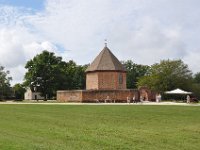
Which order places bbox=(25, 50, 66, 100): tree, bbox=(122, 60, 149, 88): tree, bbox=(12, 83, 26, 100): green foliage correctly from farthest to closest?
bbox=(122, 60, 149, 88): tree, bbox=(12, 83, 26, 100): green foliage, bbox=(25, 50, 66, 100): tree

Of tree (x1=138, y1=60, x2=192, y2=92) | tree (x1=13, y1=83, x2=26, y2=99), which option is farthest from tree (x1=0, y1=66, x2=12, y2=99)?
tree (x1=138, y1=60, x2=192, y2=92)

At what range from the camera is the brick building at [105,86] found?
221ft

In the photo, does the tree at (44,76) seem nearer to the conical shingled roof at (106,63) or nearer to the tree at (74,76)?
the tree at (74,76)

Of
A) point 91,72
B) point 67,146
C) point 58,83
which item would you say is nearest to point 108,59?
point 91,72

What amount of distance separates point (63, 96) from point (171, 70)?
32918mm

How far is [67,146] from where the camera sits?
13.3 metres

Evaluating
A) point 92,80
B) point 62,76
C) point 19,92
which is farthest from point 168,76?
point 19,92

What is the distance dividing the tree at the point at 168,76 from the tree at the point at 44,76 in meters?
19.9

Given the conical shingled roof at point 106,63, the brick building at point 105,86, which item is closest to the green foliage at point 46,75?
the brick building at point 105,86

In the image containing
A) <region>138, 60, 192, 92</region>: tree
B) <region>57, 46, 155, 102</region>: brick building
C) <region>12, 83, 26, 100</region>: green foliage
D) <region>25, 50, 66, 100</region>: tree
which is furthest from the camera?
<region>12, 83, 26, 100</region>: green foliage

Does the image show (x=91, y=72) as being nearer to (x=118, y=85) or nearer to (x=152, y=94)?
(x=118, y=85)

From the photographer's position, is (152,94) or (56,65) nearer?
(152,94)

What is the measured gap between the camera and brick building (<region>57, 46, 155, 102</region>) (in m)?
67.4

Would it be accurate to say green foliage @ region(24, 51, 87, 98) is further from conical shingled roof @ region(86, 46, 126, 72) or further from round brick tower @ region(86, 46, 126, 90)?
round brick tower @ region(86, 46, 126, 90)
